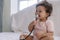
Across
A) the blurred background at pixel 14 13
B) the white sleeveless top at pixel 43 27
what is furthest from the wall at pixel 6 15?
the white sleeveless top at pixel 43 27

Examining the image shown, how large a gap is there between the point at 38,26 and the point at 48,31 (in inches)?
1.7

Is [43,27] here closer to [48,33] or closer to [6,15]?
[48,33]

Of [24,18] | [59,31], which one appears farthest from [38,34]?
[24,18]

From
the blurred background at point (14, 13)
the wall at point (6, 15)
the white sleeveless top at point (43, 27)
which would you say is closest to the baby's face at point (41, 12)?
the white sleeveless top at point (43, 27)

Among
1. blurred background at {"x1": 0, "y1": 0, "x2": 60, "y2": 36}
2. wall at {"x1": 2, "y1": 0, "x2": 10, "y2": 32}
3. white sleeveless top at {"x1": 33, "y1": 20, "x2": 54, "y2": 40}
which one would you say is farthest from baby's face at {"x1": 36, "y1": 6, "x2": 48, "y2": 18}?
wall at {"x1": 2, "y1": 0, "x2": 10, "y2": 32}

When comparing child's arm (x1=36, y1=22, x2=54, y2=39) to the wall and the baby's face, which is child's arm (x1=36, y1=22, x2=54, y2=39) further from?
the wall

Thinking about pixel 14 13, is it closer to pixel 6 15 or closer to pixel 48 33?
pixel 6 15

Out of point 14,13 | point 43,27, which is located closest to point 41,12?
point 43,27

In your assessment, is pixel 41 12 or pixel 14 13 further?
pixel 14 13

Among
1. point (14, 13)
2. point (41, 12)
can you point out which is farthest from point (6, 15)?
point (41, 12)

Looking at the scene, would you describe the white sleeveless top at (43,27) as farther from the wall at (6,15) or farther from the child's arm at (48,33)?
the wall at (6,15)

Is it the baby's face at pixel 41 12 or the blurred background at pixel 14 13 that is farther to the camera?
the blurred background at pixel 14 13

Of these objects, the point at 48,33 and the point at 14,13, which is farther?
the point at 14,13

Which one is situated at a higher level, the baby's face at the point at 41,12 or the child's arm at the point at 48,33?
the baby's face at the point at 41,12
